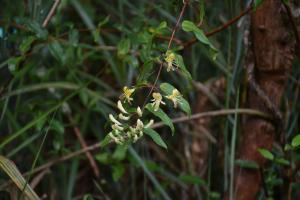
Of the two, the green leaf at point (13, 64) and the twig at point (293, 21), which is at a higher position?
the green leaf at point (13, 64)

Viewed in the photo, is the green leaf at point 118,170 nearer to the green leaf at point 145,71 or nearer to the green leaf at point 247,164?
the green leaf at point 247,164

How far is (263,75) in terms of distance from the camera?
3.93 ft

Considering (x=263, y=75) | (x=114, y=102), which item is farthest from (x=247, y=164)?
(x=114, y=102)

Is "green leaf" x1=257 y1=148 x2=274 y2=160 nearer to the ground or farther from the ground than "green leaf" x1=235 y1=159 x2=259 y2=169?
farther from the ground

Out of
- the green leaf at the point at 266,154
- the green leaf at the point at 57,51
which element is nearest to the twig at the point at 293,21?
the green leaf at the point at 266,154

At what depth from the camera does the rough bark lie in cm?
116

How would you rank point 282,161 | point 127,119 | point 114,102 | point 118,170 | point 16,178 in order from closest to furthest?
point 127,119
point 16,178
point 282,161
point 118,170
point 114,102

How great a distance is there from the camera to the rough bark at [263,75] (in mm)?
1159

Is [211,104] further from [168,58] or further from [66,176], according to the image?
[168,58]

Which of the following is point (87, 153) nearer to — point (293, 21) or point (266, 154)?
point (266, 154)

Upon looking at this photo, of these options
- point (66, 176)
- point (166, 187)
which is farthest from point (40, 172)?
point (166, 187)

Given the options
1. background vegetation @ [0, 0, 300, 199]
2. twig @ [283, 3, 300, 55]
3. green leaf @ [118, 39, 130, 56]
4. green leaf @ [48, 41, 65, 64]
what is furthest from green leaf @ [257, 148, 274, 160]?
green leaf @ [48, 41, 65, 64]

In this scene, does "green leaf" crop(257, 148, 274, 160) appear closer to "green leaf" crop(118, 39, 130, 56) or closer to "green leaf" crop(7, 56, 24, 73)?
"green leaf" crop(118, 39, 130, 56)

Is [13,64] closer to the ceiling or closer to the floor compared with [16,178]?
closer to the ceiling
